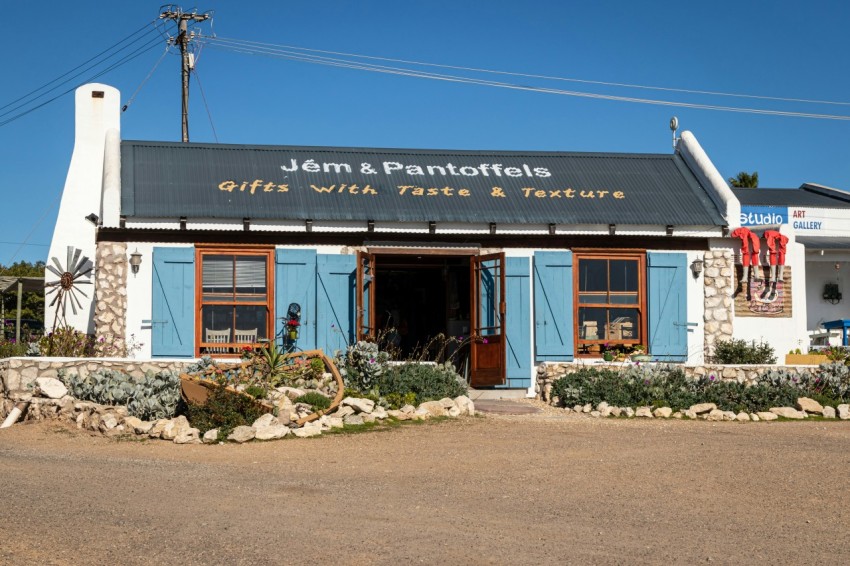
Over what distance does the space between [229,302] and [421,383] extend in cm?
385

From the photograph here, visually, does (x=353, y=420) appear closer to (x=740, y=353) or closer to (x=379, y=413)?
(x=379, y=413)

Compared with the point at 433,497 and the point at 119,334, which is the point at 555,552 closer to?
the point at 433,497

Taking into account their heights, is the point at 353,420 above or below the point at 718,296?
below

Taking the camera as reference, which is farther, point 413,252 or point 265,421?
point 413,252

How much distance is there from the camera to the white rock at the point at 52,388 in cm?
1273

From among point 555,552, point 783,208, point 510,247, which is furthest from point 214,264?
point 783,208

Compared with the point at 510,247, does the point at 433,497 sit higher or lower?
lower

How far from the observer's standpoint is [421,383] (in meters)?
13.4

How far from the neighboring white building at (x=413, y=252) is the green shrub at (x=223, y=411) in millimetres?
3946

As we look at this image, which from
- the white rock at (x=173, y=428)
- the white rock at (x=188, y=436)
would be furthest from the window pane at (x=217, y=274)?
the white rock at (x=188, y=436)

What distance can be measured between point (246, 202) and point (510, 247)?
4329 millimetres

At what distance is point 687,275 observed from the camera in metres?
16.6

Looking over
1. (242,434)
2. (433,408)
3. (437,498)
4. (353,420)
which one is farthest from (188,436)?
(437,498)

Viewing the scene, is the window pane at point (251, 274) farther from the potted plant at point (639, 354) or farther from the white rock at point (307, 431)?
the potted plant at point (639, 354)
